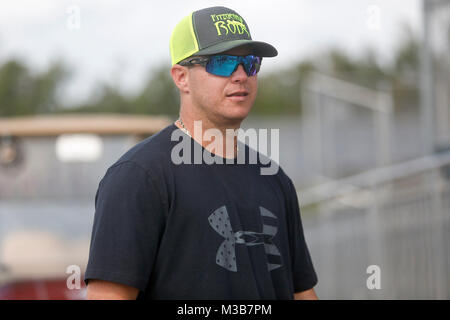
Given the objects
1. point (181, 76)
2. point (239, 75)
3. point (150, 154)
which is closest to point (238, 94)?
point (239, 75)

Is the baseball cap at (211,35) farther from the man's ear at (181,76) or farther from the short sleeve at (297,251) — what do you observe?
the short sleeve at (297,251)

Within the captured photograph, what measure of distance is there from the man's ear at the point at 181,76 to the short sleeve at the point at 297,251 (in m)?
0.52

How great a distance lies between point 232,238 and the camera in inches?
89.8

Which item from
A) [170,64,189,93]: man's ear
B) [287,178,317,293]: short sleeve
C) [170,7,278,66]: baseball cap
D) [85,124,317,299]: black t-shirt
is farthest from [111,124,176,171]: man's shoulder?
[287,178,317,293]: short sleeve

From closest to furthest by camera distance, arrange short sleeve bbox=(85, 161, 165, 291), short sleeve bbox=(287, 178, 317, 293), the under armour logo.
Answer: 1. short sleeve bbox=(85, 161, 165, 291)
2. the under armour logo
3. short sleeve bbox=(287, 178, 317, 293)

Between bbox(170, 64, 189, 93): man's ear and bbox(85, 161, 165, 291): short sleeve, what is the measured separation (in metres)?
0.40

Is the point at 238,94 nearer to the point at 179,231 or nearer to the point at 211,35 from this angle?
the point at 211,35

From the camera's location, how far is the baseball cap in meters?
2.41

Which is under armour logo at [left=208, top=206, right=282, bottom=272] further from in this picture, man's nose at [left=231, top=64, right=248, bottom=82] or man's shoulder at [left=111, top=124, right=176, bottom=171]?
man's nose at [left=231, top=64, right=248, bottom=82]

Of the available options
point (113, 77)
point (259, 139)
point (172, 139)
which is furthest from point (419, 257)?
point (113, 77)

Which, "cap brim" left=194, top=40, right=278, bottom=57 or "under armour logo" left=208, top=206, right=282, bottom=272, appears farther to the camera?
"cap brim" left=194, top=40, right=278, bottom=57

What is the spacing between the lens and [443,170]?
604cm

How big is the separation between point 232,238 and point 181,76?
0.59 m

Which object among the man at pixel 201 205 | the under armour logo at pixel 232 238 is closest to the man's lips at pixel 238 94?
the man at pixel 201 205
